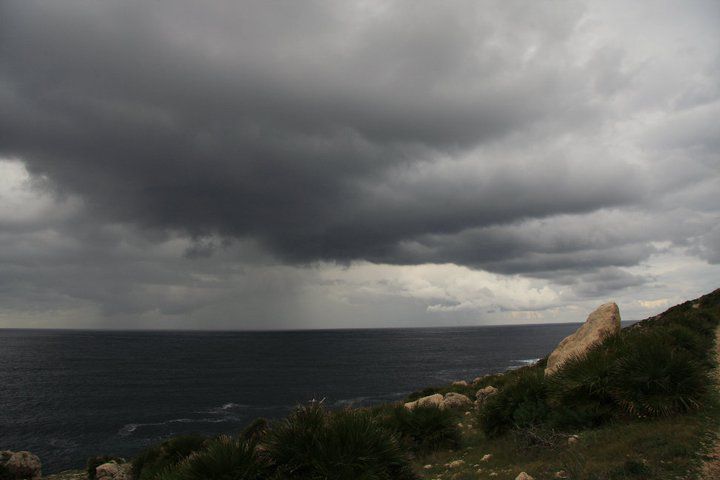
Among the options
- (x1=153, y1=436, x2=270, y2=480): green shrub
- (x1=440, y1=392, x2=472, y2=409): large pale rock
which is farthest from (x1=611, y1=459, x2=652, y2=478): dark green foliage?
(x1=440, y1=392, x2=472, y2=409): large pale rock

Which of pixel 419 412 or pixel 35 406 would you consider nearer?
pixel 419 412

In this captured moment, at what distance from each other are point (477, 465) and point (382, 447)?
13.0ft

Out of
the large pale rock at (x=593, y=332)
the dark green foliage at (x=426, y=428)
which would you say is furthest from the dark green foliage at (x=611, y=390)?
the large pale rock at (x=593, y=332)

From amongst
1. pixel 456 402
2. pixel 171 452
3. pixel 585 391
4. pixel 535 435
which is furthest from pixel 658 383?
pixel 171 452

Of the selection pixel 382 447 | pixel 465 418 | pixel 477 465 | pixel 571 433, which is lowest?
pixel 465 418

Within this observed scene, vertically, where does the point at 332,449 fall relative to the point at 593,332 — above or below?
below

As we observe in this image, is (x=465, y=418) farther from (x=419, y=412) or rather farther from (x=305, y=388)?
(x=305, y=388)

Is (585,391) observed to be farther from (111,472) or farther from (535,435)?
(111,472)

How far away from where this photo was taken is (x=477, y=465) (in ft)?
33.4

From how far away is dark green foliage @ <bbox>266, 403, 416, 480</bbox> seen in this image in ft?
22.7

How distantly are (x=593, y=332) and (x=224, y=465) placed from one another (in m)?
16.5

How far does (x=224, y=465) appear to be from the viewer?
6746 millimetres

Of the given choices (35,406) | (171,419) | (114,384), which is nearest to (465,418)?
(171,419)

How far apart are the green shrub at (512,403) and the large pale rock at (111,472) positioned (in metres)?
21.5
